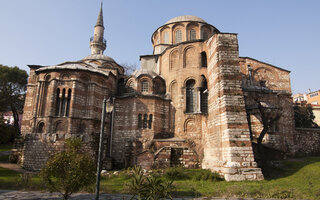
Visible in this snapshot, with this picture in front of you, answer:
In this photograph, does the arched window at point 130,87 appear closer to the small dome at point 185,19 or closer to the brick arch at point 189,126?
the brick arch at point 189,126

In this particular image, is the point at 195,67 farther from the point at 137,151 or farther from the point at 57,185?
the point at 57,185

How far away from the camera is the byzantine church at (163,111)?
13.7 meters

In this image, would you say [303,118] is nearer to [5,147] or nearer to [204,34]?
[204,34]

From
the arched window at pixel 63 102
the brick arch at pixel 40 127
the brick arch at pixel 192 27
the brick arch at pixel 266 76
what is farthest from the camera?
the brick arch at pixel 266 76

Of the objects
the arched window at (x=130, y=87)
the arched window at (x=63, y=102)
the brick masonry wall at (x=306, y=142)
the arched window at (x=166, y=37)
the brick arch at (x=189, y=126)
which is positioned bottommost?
the brick masonry wall at (x=306, y=142)

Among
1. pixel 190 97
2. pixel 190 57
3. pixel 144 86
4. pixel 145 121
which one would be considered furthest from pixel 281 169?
pixel 144 86

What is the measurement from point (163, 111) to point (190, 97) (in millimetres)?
2601

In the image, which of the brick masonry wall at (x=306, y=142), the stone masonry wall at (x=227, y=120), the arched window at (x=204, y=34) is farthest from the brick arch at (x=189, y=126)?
the arched window at (x=204, y=34)

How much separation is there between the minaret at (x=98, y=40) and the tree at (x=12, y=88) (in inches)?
389

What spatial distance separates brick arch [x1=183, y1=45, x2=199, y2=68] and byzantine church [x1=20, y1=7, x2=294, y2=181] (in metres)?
0.09

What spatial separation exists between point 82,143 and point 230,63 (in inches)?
459

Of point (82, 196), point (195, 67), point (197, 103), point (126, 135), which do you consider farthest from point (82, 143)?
point (195, 67)

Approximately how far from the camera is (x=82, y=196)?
28.5ft

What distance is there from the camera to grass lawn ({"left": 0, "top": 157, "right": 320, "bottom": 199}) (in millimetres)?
8541
